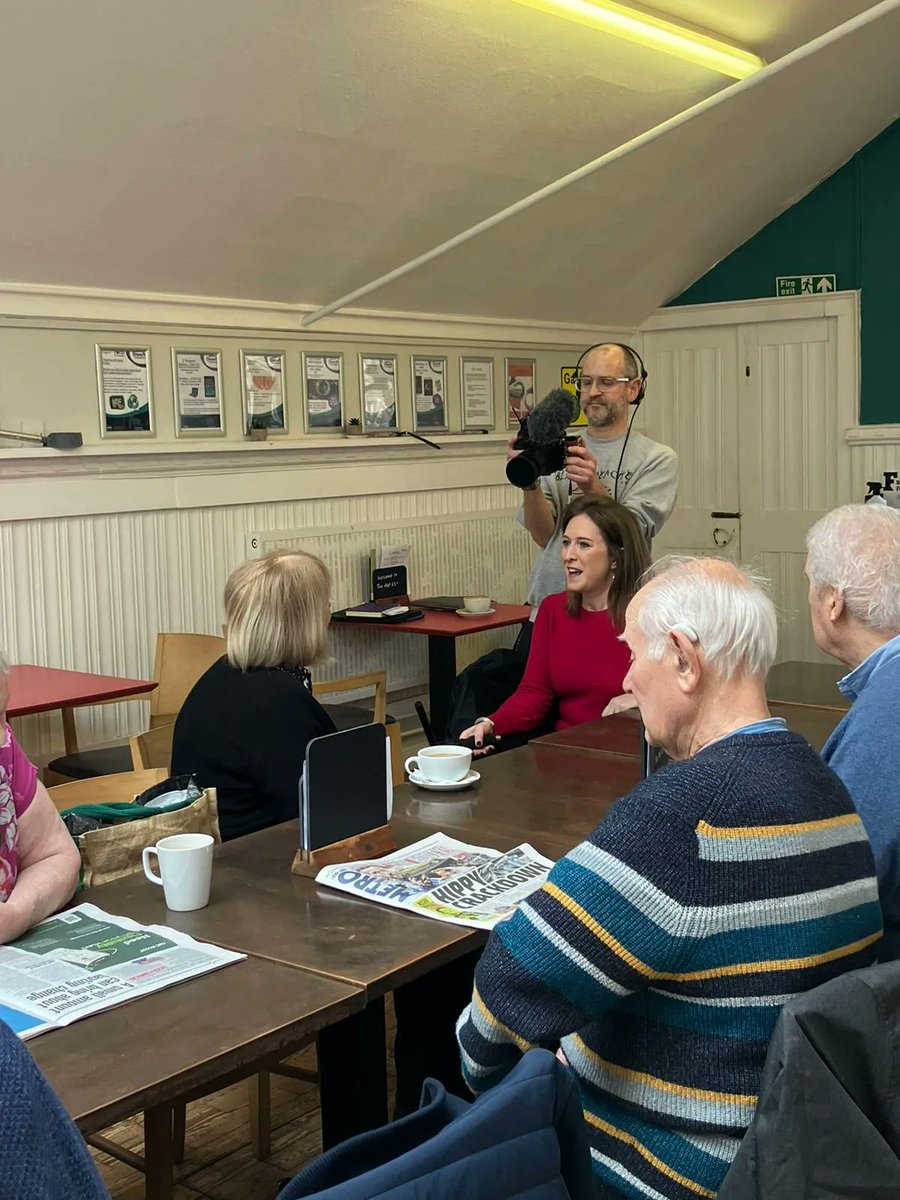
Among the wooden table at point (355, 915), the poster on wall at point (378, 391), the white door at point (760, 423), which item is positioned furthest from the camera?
the white door at point (760, 423)

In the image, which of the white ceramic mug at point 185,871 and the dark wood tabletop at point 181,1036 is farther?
the white ceramic mug at point 185,871

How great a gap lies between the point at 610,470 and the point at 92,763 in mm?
2049

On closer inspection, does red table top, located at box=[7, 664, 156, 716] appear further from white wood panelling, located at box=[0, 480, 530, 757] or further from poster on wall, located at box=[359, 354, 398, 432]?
poster on wall, located at box=[359, 354, 398, 432]

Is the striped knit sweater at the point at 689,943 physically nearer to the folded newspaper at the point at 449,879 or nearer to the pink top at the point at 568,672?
the folded newspaper at the point at 449,879

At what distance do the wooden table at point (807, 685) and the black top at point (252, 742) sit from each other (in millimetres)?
1288

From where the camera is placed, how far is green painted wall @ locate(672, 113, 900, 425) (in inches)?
267

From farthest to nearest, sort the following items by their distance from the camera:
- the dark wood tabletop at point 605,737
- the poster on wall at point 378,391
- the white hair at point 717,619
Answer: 1. the poster on wall at point 378,391
2. the dark wood tabletop at point 605,737
3. the white hair at point 717,619

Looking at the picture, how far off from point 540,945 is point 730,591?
0.55 m

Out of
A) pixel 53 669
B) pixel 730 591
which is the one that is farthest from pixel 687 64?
pixel 730 591

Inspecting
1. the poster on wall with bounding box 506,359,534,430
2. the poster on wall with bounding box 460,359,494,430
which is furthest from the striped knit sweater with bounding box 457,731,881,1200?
the poster on wall with bounding box 506,359,534,430

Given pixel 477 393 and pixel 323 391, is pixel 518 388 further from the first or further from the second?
pixel 323 391

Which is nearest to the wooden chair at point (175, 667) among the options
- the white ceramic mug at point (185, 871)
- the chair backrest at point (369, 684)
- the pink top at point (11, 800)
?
the chair backrest at point (369, 684)

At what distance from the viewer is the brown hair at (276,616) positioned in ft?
9.78

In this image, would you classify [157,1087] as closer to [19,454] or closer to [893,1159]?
[893,1159]
